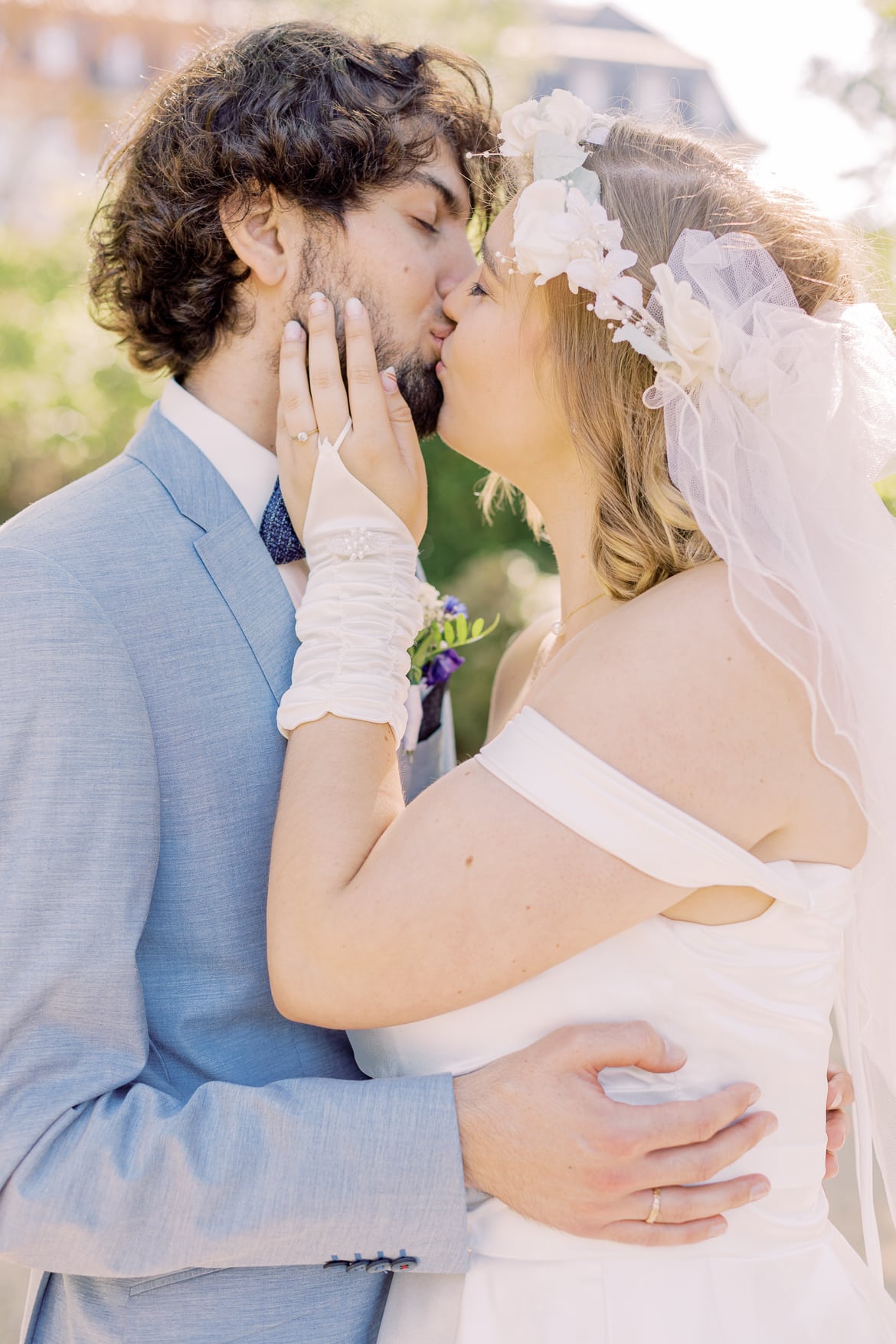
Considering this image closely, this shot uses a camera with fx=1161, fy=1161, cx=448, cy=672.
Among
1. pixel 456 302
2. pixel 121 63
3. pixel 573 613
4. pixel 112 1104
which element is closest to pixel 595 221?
pixel 456 302

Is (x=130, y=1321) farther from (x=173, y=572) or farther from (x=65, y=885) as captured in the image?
(x=173, y=572)

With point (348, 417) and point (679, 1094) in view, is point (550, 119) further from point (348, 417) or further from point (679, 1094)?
point (679, 1094)

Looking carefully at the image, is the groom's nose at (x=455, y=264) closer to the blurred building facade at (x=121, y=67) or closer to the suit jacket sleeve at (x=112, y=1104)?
the blurred building facade at (x=121, y=67)

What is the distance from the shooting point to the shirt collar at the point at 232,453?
7.27 ft

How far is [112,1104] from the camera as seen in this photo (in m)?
1.67

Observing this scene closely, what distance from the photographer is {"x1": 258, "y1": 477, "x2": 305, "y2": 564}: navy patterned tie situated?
2182mm

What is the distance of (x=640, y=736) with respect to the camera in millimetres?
1656

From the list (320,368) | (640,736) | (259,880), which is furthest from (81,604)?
(640,736)

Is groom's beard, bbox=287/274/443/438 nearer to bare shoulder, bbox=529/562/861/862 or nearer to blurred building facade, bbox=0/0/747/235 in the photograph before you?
blurred building facade, bbox=0/0/747/235

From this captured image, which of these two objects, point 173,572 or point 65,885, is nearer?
point 65,885

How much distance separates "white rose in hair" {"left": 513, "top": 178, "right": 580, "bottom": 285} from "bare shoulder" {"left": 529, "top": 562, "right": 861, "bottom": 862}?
59cm

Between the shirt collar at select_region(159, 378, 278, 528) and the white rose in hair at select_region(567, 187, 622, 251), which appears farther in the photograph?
the shirt collar at select_region(159, 378, 278, 528)

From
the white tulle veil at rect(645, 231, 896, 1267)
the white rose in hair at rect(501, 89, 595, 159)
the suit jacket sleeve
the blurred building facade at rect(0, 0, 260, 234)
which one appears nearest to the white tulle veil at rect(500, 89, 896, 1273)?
the white tulle veil at rect(645, 231, 896, 1267)

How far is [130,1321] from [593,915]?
94 centimetres
